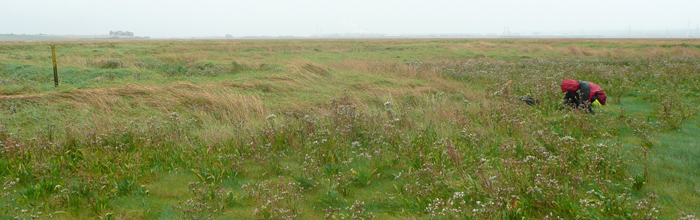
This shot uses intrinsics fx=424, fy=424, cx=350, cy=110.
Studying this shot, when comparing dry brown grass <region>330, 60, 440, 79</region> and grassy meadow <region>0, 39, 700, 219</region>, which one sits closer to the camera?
grassy meadow <region>0, 39, 700, 219</region>

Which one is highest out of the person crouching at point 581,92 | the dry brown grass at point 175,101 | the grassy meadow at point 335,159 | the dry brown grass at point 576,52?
the dry brown grass at point 576,52

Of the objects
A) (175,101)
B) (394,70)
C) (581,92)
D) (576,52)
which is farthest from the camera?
(576,52)

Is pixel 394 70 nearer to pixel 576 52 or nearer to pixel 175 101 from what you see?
pixel 175 101

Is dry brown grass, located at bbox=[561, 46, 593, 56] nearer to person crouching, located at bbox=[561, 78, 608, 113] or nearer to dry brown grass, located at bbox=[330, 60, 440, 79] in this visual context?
dry brown grass, located at bbox=[330, 60, 440, 79]

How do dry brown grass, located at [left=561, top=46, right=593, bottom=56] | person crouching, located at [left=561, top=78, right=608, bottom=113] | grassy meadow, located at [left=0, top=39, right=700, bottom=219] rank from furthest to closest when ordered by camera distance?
1. dry brown grass, located at [left=561, top=46, right=593, bottom=56]
2. person crouching, located at [left=561, top=78, right=608, bottom=113]
3. grassy meadow, located at [left=0, top=39, right=700, bottom=219]

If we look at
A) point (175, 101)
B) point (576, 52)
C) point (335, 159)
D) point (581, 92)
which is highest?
point (576, 52)

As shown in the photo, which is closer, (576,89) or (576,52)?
(576,89)

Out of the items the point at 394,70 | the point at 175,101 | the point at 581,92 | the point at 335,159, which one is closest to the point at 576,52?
the point at 394,70

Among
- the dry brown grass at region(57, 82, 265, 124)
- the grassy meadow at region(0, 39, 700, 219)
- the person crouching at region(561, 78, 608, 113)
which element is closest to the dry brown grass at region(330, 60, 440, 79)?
the grassy meadow at region(0, 39, 700, 219)

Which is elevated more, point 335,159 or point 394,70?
point 394,70

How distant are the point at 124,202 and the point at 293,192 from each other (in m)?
1.79

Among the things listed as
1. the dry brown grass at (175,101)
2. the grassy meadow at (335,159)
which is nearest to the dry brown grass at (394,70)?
the grassy meadow at (335,159)

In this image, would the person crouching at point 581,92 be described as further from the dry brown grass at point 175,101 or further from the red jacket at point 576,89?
the dry brown grass at point 175,101

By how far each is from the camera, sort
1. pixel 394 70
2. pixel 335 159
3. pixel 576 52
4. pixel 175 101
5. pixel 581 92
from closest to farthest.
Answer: pixel 335 159, pixel 581 92, pixel 175 101, pixel 394 70, pixel 576 52
